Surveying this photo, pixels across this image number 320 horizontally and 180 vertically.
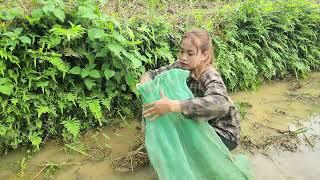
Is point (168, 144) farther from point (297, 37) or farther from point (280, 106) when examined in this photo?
point (297, 37)

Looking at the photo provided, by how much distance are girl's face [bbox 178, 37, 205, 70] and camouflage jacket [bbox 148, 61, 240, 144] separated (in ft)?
0.36

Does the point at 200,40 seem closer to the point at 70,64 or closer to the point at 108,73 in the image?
the point at 108,73

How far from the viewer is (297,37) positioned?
7.30 meters

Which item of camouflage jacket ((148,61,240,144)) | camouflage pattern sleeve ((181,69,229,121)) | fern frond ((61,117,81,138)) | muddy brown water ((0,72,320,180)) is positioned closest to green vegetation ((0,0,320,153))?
fern frond ((61,117,81,138))

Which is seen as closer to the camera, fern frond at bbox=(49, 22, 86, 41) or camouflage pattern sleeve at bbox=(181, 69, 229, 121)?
camouflage pattern sleeve at bbox=(181, 69, 229, 121)

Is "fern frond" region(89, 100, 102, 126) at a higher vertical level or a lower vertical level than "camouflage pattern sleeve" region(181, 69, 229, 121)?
lower

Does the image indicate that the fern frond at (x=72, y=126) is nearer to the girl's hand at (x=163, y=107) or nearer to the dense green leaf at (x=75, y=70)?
the dense green leaf at (x=75, y=70)

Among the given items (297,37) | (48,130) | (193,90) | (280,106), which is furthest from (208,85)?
(297,37)

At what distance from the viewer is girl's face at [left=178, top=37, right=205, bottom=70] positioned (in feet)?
10.4

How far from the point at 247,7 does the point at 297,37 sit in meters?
1.19

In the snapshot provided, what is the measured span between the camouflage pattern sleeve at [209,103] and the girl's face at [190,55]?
174 mm

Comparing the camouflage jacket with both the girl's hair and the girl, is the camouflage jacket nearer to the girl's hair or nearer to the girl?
the girl

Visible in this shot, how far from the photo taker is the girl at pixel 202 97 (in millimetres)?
2874

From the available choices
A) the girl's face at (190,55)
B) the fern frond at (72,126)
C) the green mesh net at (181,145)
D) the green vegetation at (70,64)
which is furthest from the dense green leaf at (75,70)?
the girl's face at (190,55)
